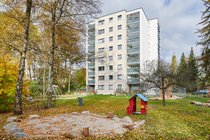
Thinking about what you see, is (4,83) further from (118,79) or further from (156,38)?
(156,38)

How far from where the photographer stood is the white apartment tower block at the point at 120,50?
141ft

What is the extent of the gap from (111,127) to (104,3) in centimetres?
990

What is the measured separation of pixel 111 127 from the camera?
7445 mm

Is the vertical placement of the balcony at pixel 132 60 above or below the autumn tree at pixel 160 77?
above

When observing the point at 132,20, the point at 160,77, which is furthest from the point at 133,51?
the point at 160,77

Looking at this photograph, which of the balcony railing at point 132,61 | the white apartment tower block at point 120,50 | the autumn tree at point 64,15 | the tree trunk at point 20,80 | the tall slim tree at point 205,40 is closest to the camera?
the tree trunk at point 20,80

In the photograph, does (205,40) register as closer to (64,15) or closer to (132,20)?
(64,15)

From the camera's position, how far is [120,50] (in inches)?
1743

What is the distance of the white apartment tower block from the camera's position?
42.9m

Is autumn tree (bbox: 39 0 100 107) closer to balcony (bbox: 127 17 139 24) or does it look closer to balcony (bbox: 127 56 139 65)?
balcony (bbox: 127 56 139 65)

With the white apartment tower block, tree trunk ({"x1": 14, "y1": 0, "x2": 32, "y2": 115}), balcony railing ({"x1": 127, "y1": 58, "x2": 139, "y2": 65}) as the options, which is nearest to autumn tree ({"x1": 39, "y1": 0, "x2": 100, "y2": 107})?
tree trunk ({"x1": 14, "y1": 0, "x2": 32, "y2": 115})

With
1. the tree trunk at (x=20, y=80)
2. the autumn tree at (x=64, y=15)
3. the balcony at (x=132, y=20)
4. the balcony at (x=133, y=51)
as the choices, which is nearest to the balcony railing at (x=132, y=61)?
the balcony at (x=133, y=51)

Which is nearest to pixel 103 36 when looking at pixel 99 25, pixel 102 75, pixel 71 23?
pixel 99 25

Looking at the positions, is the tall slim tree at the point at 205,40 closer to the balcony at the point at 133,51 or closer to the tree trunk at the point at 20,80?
the tree trunk at the point at 20,80
